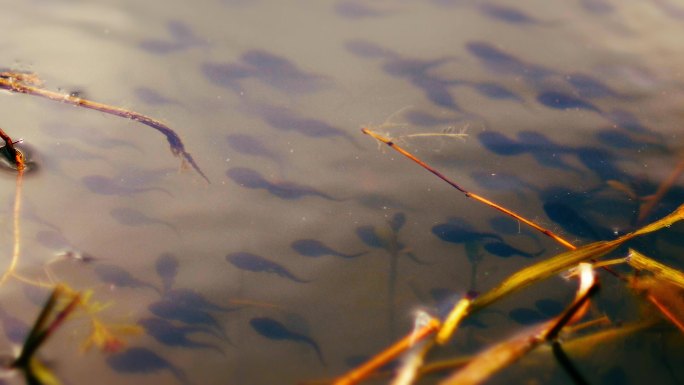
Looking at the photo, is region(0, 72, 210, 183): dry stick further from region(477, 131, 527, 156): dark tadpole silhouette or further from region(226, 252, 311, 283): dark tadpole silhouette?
region(477, 131, 527, 156): dark tadpole silhouette

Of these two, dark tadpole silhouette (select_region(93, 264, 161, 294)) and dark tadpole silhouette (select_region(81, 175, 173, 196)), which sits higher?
dark tadpole silhouette (select_region(81, 175, 173, 196))

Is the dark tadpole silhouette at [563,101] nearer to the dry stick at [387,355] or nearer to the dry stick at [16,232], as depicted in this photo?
the dry stick at [387,355]

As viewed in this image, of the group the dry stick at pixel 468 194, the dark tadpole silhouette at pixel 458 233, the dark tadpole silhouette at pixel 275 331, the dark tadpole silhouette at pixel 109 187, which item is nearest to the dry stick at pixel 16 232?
the dark tadpole silhouette at pixel 109 187

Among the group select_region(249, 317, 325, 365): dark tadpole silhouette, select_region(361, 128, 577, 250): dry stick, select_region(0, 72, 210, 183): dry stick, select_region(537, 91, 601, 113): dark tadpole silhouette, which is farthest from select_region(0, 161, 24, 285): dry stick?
select_region(537, 91, 601, 113): dark tadpole silhouette

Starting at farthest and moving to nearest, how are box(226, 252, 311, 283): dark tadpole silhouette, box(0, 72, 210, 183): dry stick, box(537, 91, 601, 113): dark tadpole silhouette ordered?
box(537, 91, 601, 113): dark tadpole silhouette
box(0, 72, 210, 183): dry stick
box(226, 252, 311, 283): dark tadpole silhouette

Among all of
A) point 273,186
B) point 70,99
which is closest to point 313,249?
point 273,186

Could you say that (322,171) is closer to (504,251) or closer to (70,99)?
(504,251)
